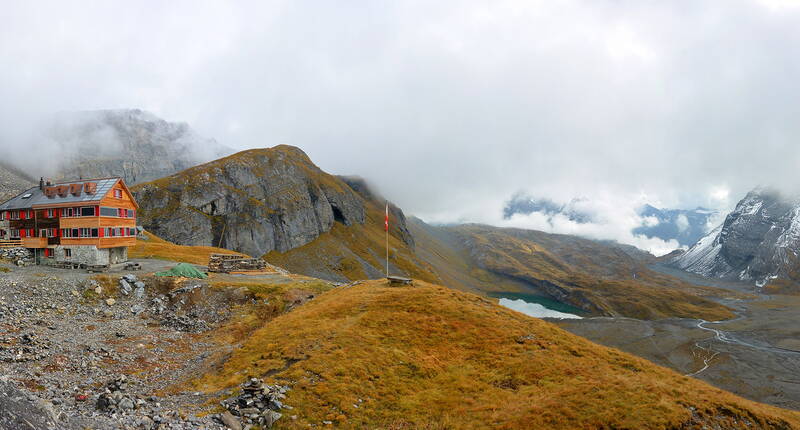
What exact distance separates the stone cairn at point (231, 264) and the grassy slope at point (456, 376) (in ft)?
95.9

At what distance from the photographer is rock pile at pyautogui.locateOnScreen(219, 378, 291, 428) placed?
774 inches

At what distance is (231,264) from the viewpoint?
209 feet

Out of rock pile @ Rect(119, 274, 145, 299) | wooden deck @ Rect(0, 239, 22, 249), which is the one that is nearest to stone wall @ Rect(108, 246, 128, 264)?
wooden deck @ Rect(0, 239, 22, 249)

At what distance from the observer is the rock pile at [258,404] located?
19.7 metres

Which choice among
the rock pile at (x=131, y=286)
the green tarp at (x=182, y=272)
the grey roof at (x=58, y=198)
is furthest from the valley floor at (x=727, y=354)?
the grey roof at (x=58, y=198)

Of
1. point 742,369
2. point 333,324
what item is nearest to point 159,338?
point 333,324

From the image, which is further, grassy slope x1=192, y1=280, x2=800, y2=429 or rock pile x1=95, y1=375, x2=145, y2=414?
grassy slope x1=192, y1=280, x2=800, y2=429

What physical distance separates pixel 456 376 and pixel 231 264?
49.8m

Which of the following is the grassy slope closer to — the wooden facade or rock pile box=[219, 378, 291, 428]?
rock pile box=[219, 378, 291, 428]

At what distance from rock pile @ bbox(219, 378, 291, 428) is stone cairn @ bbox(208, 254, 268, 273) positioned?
4421 centimetres

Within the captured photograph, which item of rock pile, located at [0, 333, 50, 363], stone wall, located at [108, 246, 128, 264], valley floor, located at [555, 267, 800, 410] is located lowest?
valley floor, located at [555, 267, 800, 410]

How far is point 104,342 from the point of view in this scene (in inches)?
1212

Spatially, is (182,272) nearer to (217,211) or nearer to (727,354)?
(217,211)

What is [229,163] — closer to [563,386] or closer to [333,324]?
[333,324]
